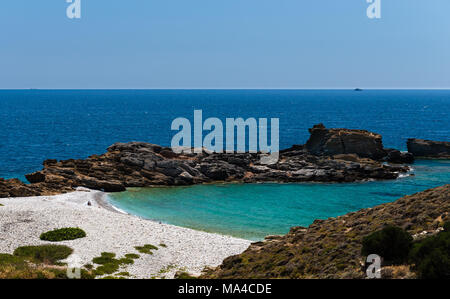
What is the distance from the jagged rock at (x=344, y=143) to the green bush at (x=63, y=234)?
193 ft

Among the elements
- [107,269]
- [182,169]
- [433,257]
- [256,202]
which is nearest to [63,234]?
[107,269]

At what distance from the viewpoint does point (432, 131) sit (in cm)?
15512

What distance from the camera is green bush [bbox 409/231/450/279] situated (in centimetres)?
1781

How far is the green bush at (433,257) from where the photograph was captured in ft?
58.4

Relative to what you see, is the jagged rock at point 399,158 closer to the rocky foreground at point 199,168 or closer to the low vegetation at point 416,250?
the rocky foreground at point 199,168

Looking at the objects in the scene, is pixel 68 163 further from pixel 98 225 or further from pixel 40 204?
pixel 98 225

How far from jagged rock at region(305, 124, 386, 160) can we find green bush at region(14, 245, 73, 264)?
205 feet

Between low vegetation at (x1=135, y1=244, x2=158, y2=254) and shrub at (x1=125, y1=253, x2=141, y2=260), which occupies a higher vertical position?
shrub at (x1=125, y1=253, x2=141, y2=260)

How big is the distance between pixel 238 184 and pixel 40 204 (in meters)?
31.8

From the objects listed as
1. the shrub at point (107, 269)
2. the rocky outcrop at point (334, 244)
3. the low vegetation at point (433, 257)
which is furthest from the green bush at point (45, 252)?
the low vegetation at point (433, 257)

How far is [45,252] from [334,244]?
70.5 feet

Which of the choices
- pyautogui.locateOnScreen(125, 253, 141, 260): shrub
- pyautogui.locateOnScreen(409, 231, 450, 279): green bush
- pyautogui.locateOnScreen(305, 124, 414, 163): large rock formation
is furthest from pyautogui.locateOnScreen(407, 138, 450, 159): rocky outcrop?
pyautogui.locateOnScreen(409, 231, 450, 279): green bush

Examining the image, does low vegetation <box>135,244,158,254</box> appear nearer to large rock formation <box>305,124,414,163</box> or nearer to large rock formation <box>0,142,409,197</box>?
large rock formation <box>0,142,409,197</box>
